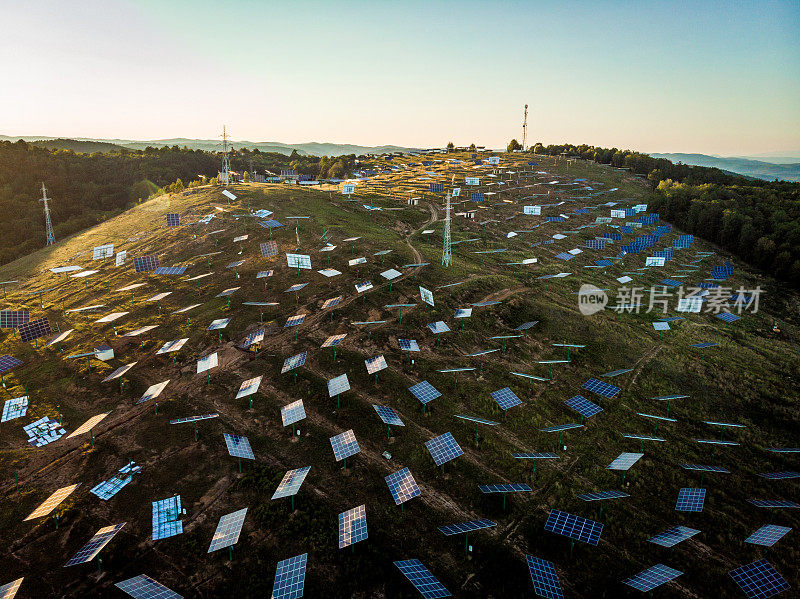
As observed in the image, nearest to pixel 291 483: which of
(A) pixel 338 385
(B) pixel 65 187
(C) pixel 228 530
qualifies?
(C) pixel 228 530

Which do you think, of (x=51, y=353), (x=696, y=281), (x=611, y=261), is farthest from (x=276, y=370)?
(x=696, y=281)

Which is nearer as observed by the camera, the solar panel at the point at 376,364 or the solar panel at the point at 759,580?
the solar panel at the point at 759,580

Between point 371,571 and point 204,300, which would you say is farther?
point 204,300

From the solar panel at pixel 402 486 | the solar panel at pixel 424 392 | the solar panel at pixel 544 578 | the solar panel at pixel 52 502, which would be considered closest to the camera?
the solar panel at pixel 544 578

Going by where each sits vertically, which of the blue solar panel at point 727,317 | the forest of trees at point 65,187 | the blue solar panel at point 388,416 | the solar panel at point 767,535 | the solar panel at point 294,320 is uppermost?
the forest of trees at point 65,187

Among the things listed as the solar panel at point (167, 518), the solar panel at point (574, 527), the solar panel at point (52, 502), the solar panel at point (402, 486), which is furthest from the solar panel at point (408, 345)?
the solar panel at point (52, 502)

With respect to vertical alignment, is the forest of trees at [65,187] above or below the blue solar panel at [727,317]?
above

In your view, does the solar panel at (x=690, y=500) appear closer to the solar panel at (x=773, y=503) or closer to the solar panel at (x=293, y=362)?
the solar panel at (x=773, y=503)

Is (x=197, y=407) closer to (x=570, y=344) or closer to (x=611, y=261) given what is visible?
(x=570, y=344)
